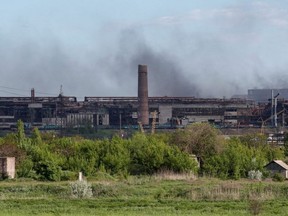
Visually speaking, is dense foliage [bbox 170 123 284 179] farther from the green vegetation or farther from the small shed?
the small shed

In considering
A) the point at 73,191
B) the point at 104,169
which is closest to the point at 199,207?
the point at 73,191

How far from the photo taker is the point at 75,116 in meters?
98.9

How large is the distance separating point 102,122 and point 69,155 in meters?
59.4

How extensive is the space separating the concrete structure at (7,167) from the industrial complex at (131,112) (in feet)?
203

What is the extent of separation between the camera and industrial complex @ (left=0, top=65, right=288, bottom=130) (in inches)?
3839

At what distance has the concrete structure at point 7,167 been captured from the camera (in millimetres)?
33000

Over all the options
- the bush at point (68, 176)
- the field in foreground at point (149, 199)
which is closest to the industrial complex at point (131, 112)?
the bush at point (68, 176)

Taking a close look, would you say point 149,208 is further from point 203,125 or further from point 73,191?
point 203,125

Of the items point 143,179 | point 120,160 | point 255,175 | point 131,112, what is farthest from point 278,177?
point 131,112

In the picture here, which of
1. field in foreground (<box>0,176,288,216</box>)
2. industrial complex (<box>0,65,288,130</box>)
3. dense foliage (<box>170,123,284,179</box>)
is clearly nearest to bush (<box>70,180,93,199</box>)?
field in foreground (<box>0,176,288,216</box>)

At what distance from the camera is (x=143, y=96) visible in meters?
93.6

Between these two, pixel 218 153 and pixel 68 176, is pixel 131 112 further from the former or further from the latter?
pixel 68 176

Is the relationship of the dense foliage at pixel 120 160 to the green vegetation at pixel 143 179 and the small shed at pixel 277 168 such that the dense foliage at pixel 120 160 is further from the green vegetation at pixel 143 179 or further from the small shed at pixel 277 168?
the small shed at pixel 277 168

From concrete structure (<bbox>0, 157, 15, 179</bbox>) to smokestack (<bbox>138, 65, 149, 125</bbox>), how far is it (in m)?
59.4
